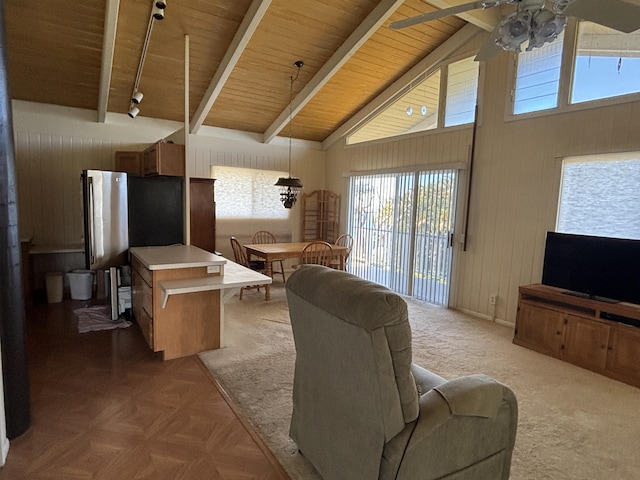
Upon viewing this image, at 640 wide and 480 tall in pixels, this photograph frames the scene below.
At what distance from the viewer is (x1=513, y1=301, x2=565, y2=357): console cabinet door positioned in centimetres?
350

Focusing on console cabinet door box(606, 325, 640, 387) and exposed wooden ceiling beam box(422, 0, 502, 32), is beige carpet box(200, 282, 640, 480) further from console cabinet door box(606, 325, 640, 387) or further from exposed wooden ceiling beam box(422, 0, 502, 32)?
exposed wooden ceiling beam box(422, 0, 502, 32)

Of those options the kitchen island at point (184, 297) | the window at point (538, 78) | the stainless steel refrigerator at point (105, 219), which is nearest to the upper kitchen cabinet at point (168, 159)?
the stainless steel refrigerator at point (105, 219)

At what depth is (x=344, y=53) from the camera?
14.9 ft

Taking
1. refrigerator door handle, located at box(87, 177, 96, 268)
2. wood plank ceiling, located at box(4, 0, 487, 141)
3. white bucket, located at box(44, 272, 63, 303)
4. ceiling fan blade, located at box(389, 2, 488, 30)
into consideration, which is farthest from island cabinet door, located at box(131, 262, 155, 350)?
ceiling fan blade, located at box(389, 2, 488, 30)

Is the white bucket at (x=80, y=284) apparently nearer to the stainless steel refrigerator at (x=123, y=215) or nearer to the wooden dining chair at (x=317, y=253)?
the stainless steel refrigerator at (x=123, y=215)

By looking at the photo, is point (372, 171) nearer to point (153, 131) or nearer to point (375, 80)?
point (375, 80)

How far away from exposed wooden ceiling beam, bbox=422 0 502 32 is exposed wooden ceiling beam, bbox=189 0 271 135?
6.09 feet

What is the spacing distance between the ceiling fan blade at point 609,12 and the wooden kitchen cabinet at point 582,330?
91.5 inches

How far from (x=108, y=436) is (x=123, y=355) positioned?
124 centimetres

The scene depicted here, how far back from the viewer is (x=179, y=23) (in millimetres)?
3912

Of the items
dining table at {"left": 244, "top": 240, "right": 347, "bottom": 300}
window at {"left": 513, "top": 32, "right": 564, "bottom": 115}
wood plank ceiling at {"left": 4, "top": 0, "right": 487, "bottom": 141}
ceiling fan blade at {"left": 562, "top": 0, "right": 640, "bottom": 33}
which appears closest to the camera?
ceiling fan blade at {"left": 562, "top": 0, "right": 640, "bottom": 33}

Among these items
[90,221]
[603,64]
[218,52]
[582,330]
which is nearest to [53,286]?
[90,221]

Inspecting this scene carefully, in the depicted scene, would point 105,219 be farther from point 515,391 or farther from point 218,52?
point 515,391

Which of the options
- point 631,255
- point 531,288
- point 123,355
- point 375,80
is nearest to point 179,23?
point 375,80
